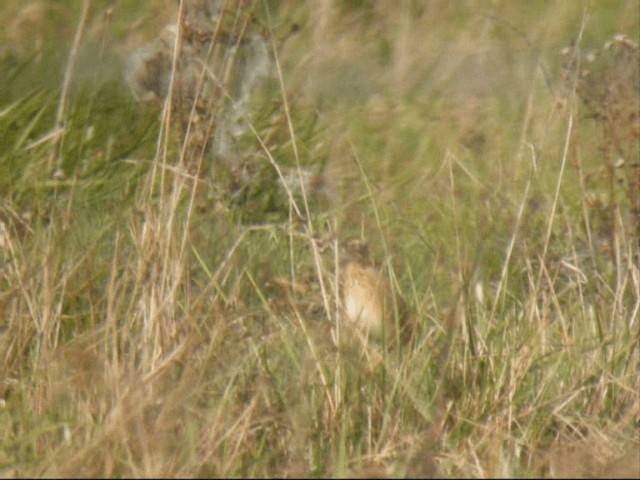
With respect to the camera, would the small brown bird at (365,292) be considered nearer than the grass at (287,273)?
No

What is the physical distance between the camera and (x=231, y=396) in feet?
10.9

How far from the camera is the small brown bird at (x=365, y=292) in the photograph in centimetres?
379

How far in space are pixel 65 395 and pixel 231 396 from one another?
0.35 m

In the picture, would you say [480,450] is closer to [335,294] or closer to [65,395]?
[335,294]

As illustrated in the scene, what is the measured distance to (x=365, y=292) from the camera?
3.96 metres

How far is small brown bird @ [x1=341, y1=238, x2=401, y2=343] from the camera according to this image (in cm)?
379

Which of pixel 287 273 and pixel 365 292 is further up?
pixel 365 292

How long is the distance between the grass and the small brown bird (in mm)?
55

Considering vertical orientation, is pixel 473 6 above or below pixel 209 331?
above

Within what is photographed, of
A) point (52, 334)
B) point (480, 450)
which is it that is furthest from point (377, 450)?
point (52, 334)

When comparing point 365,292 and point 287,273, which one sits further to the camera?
point 287,273

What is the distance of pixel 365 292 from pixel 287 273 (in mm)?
726

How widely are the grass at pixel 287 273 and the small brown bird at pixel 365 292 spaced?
0.05 metres

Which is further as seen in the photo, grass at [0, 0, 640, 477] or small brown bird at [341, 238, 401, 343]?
small brown bird at [341, 238, 401, 343]
